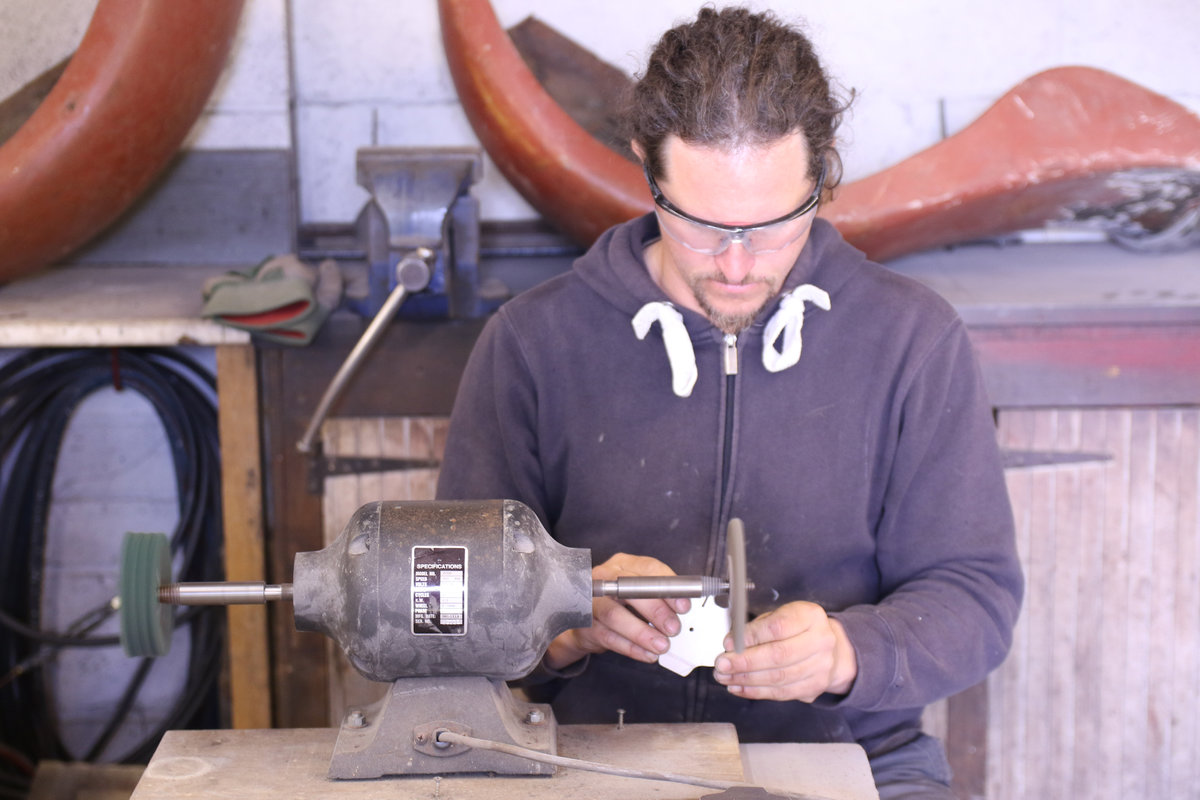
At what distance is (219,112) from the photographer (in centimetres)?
232

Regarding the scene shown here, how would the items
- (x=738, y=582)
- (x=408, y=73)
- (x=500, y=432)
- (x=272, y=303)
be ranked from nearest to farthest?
1. (x=738, y=582)
2. (x=500, y=432)
3. (x=272, y=303)
4. (x=408, y=73)

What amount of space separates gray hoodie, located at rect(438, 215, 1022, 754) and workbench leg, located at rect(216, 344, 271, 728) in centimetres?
66

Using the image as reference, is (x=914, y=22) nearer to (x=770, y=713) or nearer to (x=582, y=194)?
(x=582, y=194)

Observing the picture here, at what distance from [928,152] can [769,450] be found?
986mm

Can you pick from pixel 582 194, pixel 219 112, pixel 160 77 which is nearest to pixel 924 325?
pixel 582 194

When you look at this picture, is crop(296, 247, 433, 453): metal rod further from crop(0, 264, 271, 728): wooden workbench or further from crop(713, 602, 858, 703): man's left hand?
crop(713, 602, 858, 703): man's left hand

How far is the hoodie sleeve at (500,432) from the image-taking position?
151 centimetres

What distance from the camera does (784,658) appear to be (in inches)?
45.1

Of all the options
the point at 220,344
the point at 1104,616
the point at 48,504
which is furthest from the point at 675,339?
the point at 48,504

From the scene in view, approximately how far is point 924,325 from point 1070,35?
128cm

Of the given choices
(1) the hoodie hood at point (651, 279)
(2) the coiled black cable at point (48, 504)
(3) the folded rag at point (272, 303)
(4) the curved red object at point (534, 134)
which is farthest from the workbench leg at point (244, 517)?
(1) the hoodie hood at point (651, 279)

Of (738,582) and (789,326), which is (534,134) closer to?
(789,326)

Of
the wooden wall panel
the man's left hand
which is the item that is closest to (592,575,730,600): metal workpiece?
the man's left hand

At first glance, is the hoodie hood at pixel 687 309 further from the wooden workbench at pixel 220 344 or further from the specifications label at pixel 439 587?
the wooden workbench at pixel 220 344
